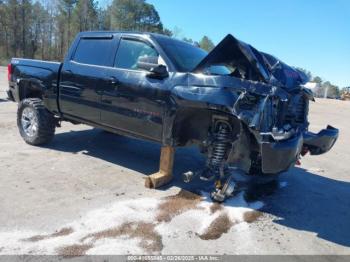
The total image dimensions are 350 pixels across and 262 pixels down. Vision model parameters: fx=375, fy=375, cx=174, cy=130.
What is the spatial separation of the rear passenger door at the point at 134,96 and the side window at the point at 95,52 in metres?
0.22

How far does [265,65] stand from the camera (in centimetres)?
467

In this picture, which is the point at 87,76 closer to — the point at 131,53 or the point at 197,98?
the point at 131,53

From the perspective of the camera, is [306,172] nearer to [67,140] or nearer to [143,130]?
[143,130]

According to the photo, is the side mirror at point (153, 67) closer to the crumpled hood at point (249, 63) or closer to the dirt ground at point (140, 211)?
the crumpled hood at point (249, 63)

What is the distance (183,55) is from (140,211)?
2416mm

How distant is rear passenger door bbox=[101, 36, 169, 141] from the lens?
5.16m

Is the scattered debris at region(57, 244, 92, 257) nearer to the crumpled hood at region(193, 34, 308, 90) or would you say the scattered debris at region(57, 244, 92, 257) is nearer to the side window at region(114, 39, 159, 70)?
the crumpled hood at region(193, 34, 308, 90)

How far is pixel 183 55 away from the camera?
5586mm

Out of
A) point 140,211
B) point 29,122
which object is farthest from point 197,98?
point 29,122

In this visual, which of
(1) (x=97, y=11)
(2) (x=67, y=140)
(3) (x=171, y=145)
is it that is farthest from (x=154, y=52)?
(1) (x=97, y=11)

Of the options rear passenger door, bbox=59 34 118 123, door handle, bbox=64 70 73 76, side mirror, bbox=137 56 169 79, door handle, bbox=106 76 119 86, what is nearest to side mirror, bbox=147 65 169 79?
side mirror, bbox=137 56 169 79

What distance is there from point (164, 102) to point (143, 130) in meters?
0.60

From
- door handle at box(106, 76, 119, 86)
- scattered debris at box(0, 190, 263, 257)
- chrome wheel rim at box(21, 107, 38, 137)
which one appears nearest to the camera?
scattered debris at box(0, 190, 263, 257)

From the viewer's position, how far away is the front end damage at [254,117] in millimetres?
4258
